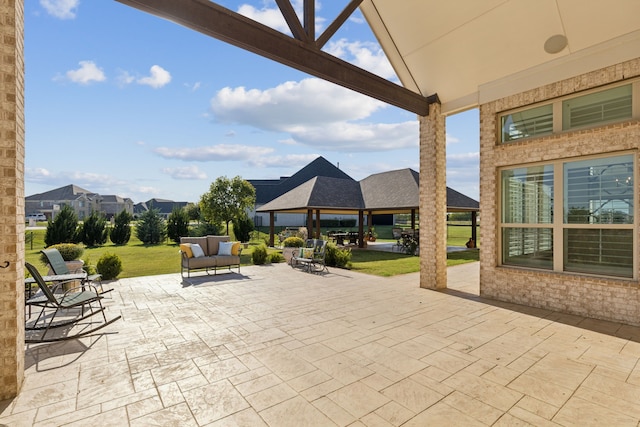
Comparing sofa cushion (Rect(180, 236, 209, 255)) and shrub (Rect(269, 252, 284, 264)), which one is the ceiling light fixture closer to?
sofa cushion (Rect(180, 236, 209, 255))

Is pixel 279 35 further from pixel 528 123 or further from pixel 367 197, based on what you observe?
pixel 367 197

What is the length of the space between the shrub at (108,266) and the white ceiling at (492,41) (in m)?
9.21

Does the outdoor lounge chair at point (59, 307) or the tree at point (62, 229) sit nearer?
the outdoor lounge chair at point (59, 307)

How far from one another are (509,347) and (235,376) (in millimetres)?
3506

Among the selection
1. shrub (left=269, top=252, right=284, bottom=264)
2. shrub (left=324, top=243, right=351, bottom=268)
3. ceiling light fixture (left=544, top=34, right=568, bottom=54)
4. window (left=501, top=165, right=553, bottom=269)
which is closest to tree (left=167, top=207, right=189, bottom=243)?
shrub (left=269, top=252, right=284, bottom=264)

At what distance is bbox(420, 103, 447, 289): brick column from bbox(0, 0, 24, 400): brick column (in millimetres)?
7421

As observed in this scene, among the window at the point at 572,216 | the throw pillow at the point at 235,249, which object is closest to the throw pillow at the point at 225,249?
the throw pillow at the point at 235,249

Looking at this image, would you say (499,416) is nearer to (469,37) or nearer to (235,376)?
(235,376)

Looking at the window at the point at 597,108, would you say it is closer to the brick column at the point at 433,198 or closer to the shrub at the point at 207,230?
the brick column at the point at 433,198

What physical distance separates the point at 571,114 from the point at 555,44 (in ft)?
4.26

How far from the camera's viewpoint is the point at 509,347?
417cm

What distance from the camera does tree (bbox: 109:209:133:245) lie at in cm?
2175

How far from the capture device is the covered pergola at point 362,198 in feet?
57.3

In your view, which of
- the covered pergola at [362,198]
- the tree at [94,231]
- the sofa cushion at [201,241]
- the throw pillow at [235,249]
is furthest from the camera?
the tree at [94,231]
